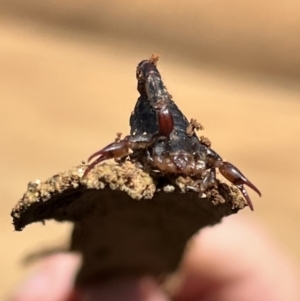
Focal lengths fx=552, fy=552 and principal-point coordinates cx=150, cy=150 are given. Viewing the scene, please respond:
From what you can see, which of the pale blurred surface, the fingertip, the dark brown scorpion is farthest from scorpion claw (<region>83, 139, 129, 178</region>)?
the pale blurred surface

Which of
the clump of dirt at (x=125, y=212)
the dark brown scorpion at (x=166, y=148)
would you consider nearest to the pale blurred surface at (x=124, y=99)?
the clump of dirt at (x=125, y=212)

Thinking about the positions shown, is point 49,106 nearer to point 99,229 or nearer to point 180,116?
point 99,229

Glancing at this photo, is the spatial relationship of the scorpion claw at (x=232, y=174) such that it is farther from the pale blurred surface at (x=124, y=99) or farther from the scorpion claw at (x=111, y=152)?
the pale blurred surface at (x=124, y=99)

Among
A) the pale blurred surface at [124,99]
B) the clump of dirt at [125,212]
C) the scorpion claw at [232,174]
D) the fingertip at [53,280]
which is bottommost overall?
the fingertip at [53,280]

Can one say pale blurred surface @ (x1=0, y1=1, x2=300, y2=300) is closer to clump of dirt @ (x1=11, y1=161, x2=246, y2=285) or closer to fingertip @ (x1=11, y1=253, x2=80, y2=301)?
fingertip @ (x1=11, y1=253, x2=80, y2=301)

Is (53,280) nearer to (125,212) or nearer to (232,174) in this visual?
(125,212)
